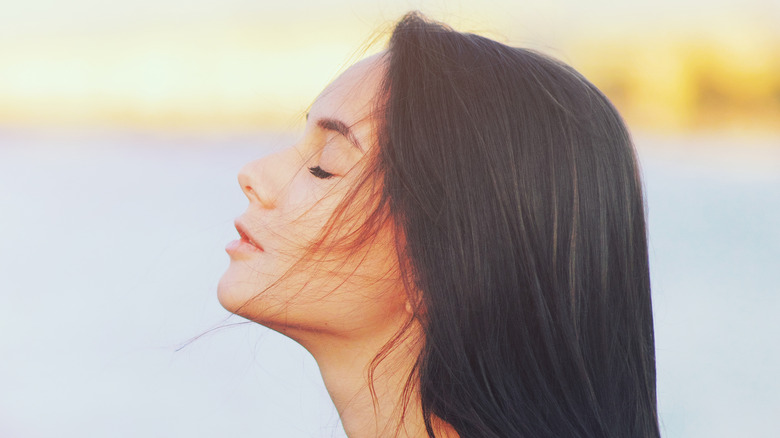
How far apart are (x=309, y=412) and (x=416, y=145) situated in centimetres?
194

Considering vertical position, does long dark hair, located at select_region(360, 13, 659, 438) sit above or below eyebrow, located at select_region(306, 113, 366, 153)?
below

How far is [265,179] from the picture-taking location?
1231 millimetres

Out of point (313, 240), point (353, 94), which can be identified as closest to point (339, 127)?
point (353, 94)

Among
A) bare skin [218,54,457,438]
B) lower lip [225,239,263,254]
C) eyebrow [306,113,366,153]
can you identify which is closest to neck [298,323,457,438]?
bare skin [218,54,457,438]

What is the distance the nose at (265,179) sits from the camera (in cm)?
122

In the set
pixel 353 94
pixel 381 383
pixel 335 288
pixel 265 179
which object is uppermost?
pixel 353 94

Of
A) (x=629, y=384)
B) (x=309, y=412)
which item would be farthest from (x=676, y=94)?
(x=629, y=384)

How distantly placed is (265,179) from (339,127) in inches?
5.0

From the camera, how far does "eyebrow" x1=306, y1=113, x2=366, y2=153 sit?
1.19 metres

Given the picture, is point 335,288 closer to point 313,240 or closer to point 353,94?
point 313,240

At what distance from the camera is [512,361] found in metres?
1.14

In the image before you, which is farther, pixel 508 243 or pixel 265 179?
pixel 265 179

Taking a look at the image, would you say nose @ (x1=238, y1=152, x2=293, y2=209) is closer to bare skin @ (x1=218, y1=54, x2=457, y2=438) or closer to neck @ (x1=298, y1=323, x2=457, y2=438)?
bare skin @ (x1=218, y1=54, x2=457, y2=438)

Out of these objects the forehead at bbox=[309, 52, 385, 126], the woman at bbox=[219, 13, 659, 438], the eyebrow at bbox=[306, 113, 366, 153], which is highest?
the forehead at bbox=[309, 52, 385, 126]
